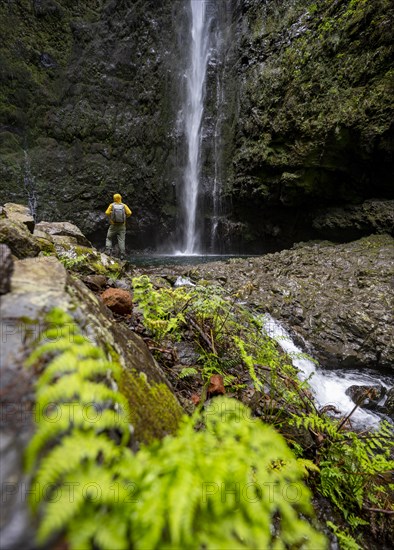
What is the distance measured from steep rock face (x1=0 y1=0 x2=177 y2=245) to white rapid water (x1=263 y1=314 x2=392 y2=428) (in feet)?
54.9

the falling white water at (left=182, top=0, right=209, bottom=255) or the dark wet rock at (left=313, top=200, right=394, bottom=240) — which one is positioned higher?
the falling white water at (left=182, top=0, right=209, bottom=255)

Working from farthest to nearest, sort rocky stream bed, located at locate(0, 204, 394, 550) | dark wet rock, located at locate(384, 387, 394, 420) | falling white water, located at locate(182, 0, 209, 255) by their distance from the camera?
falling white water, located at locate(182, 0, 209, 255)
dark wet rock, located at locate(384, 387, 394, 420)
rocky stream bed, located at locate(0, 204, 394, 550)

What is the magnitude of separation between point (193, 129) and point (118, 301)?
1967 cm

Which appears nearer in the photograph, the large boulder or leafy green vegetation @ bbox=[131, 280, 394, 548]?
the large boulder

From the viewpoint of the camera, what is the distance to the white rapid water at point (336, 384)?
12.0ft

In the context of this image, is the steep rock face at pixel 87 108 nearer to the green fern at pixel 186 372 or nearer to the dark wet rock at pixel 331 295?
the dark wet rock at pixel 331 295

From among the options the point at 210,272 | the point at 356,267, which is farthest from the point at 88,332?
the point at 356,267

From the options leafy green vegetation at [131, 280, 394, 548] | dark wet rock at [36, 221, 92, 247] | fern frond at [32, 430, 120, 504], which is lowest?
leafy green vegetation at [131, 280, 394, 548]

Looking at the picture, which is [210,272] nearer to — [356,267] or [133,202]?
[356,267]

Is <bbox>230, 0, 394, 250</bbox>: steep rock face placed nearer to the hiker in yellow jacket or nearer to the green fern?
the hiker in yellow jacket

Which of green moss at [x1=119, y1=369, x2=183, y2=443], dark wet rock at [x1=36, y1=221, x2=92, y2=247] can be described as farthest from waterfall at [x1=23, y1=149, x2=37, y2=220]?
green moss at [x1=119, y1=369, x2=183, y2=443]

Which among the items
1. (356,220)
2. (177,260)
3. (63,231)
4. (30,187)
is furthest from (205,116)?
(63,231)

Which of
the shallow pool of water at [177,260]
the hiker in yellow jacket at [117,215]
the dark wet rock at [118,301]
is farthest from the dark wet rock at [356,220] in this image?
the dark wet rock at [118,301]

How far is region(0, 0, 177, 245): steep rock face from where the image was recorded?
17531mm
